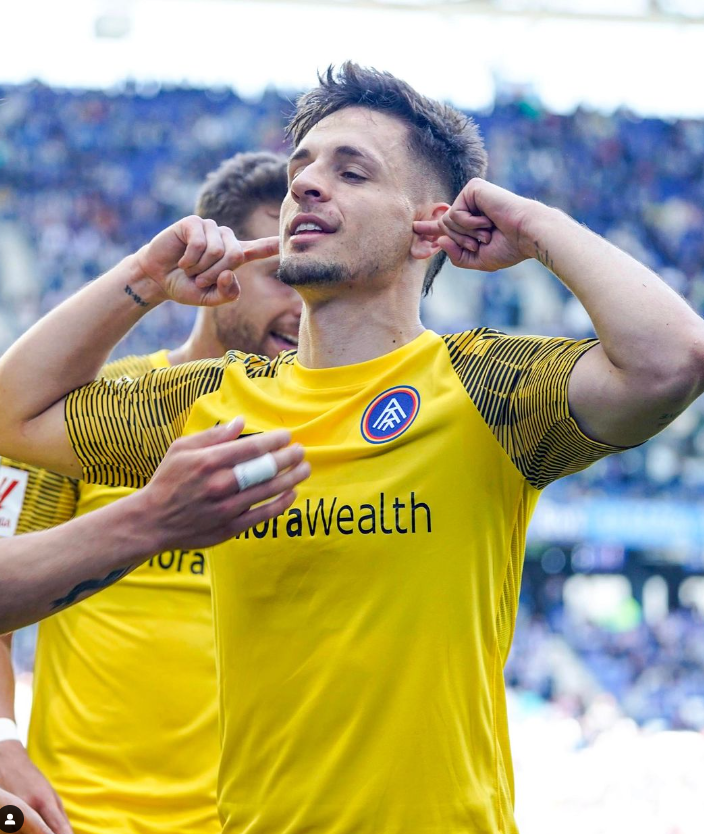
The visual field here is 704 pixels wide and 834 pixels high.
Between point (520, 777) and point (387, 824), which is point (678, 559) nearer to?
point (520, 777)

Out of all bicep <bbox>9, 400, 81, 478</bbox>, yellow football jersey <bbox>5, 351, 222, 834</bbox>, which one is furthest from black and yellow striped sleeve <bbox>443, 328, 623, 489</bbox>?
yellow football jersey <bbox>5, 351, 222, 834</bbox>

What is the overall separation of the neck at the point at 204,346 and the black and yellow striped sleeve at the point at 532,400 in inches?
68.9

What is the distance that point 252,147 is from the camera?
17.7 meters

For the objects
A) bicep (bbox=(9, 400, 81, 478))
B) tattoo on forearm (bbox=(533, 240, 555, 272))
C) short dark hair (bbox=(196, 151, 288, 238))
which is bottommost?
bicep (bbox=(9, 400, 81, 478))

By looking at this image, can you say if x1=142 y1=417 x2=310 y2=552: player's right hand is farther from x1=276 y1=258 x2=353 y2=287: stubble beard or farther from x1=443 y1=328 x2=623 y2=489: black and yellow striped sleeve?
x1=276 y1=258 x2=353 y2=287: stubble beard

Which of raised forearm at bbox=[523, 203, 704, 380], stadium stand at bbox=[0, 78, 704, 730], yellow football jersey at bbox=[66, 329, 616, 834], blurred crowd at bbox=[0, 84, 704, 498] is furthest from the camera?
blurred crowd at bbox=[0, 84, 704, 498]

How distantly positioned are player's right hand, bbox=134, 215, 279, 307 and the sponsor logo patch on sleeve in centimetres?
114

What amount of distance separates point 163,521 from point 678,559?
16.2 m

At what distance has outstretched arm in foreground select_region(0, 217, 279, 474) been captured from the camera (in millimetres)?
2785

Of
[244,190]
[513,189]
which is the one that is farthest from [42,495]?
[513,189]

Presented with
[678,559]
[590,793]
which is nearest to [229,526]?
[590,793]

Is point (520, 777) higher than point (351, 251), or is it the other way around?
point (351, 251)

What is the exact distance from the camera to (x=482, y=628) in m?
2.40

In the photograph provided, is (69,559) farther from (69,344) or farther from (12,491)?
(12,491)
